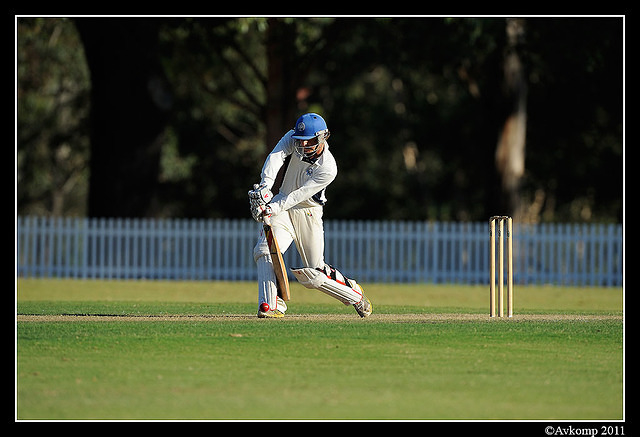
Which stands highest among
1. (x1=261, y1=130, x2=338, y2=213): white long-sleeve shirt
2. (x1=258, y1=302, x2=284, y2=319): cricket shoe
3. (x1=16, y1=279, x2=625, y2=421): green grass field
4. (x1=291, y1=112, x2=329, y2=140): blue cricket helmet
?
(x1=291, y1=112, x2=329, y2=140): blue cricket helmet

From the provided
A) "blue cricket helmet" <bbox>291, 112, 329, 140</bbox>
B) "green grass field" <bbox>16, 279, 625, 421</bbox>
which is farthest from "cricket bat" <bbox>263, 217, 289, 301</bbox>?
"blue cricket helmet" <bbox>291, 112, 329, 140</bbox>

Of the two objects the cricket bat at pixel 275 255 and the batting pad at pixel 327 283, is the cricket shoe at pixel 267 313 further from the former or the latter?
the batting pad at pixel 327 283

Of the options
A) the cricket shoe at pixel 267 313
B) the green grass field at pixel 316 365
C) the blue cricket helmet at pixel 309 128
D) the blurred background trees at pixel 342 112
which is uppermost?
the blurred background trees at pixel 342 112

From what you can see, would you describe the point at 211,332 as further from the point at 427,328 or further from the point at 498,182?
the point at 498,182

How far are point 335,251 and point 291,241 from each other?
536 inches

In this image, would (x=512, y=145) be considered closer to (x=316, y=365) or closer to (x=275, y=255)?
(x=275, y=255)

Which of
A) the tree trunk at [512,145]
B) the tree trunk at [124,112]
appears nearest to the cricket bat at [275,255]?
the tree trunk at [124,112]

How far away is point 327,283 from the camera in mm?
11438

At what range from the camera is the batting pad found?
37.2 ft

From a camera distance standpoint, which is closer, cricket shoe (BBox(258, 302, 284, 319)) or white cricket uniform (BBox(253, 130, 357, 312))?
white cricket uniform (BBox(253, 130, 357, 312))

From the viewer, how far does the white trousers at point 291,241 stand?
11297 mm

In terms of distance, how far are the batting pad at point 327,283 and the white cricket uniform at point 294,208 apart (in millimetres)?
150

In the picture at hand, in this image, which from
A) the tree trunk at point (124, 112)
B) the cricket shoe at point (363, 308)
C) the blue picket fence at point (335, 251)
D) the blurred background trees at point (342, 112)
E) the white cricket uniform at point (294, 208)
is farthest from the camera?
the blurred background trees at point (342, 112)

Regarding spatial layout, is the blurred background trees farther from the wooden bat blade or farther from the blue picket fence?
the wooden bat blade
